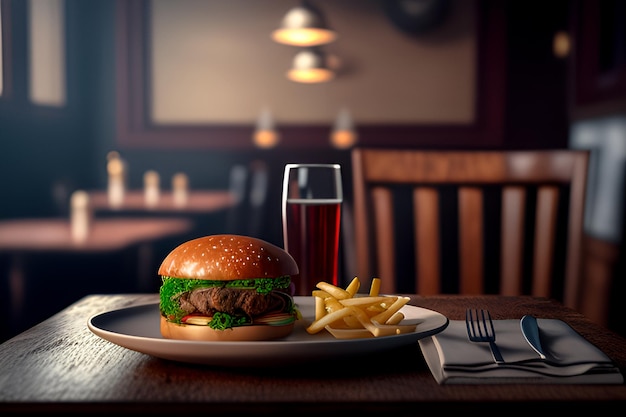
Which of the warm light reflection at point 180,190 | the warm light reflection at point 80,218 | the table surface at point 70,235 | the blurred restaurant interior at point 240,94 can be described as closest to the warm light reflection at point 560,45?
the blurred restaurant interior at point 240,94

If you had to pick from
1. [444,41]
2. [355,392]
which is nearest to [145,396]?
[355,392]

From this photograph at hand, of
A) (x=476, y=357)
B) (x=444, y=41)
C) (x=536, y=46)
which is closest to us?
(x=476, y=357)

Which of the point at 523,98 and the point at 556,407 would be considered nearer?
the point at 556,407

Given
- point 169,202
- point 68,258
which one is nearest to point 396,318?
point 68,258

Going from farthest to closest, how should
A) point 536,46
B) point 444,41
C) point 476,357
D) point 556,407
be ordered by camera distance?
point 444,41, point 536,46, point 476,357, point 556,407

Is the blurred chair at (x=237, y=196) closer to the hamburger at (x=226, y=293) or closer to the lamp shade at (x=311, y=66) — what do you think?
the lamp shade at (x=311, y=66)

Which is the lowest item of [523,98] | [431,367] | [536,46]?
[431,367]

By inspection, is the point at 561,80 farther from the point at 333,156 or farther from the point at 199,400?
the point at 199,400

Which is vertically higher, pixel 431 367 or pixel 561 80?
pixel 561 80
